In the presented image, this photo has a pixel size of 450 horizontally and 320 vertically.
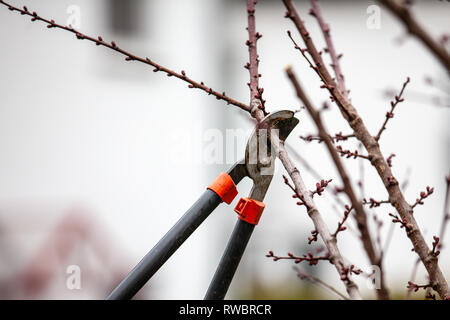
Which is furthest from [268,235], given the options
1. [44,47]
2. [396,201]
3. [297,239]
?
[396,201]

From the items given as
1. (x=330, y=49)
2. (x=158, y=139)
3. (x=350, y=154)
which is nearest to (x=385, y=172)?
(x=350, y=154)

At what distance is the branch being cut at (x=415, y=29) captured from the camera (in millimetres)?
435

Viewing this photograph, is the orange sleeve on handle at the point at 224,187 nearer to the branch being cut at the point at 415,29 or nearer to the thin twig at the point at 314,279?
the thin twig at the point at 314,279

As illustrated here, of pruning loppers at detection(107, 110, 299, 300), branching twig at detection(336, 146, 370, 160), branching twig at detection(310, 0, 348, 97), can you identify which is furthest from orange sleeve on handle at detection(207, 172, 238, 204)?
branching twig at detection(310, 0, 348, 97)

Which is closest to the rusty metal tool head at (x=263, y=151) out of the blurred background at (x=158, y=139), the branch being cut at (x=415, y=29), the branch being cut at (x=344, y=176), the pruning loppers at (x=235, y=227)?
the pruning loppers at (x=235, y=227)

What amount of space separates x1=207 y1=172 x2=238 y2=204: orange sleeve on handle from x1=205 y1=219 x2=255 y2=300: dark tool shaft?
0.21 ft

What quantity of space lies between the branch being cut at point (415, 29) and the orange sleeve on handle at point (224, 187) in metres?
0.54

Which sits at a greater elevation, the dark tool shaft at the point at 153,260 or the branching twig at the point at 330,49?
the branching twig at the point at 330,49

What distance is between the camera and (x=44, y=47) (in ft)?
14.5

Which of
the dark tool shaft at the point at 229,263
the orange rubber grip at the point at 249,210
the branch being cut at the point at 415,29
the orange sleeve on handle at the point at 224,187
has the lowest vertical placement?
the dark tool shaft at the point at 229,263

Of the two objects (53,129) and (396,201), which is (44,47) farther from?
(396,201)

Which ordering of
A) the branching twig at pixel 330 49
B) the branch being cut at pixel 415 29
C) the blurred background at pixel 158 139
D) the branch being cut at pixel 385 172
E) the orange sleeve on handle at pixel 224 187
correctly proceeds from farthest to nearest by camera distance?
1. the blurred background at pixel 158 139
2. the branching twig at pixel 330 49
3. the orange sleeve on handle at pixel 224 187
4. the branch being cut at pixel 385 172
5. the branch being cut at pixel 415 29

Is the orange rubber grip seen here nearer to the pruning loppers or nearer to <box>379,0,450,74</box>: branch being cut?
the pruning loppers
